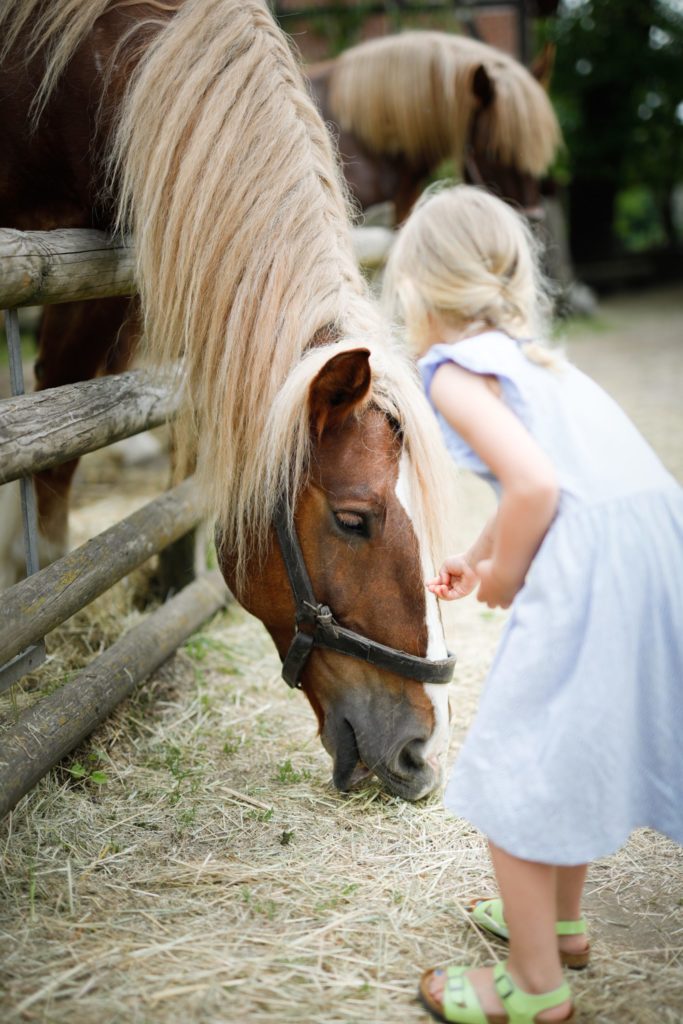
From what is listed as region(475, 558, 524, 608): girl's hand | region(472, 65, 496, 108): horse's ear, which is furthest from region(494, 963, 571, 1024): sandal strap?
region(472, 65, 496, 108): horse's ear

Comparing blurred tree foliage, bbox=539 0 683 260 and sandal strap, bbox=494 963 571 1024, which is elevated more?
blurred tree foliage, bbox=539 0 683 260

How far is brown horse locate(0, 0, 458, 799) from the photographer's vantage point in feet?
5.88

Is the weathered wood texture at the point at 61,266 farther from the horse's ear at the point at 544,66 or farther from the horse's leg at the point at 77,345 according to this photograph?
the horse's ear at the point at 544,66

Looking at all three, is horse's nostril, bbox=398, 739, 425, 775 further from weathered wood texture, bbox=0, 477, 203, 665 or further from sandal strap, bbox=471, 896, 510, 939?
weathered wood texture, bbox=0, 477, 203, 665

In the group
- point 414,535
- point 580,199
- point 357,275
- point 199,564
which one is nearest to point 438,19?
point 199,564

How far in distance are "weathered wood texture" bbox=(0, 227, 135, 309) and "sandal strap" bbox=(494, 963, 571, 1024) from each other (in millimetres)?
1609

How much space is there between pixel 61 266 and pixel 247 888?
4.64 feet

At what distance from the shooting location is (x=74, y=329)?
2.69 meters

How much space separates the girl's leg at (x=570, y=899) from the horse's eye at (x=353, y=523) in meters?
0.72

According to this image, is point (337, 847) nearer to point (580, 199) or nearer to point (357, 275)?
point (357, 275)

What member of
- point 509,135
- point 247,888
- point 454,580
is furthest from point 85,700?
point 509,135

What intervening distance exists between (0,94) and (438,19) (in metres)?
6.34

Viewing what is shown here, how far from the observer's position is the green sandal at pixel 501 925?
1613 mm

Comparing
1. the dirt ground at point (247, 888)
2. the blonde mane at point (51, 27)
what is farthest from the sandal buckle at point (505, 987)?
the blonde mane at point (51, 27)
